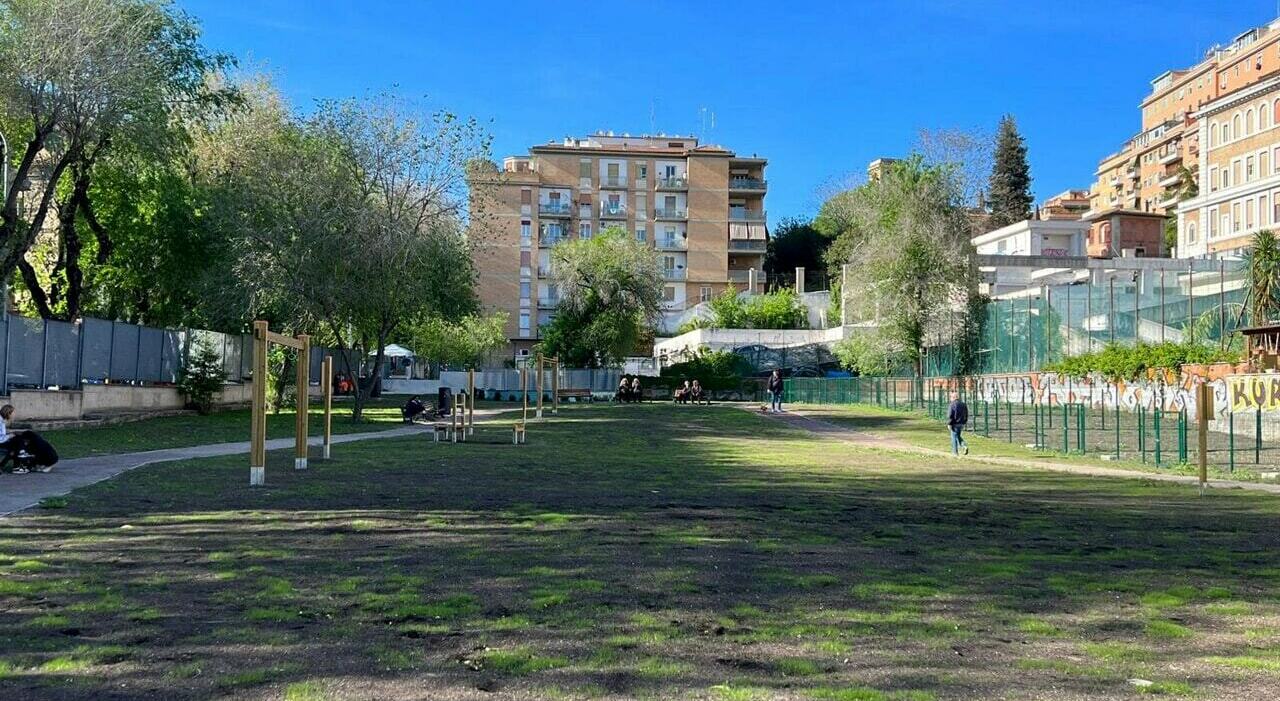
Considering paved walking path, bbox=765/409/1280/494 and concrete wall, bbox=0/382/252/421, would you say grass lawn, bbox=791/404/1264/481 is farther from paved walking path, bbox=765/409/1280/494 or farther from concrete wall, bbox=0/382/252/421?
concrete wall, bbox=0/382/252/421

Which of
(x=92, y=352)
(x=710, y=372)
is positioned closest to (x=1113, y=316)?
(x=710, y=372)

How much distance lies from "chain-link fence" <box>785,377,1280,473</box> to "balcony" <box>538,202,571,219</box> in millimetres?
60211

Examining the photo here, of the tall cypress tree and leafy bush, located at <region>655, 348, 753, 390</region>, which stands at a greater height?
the tall cypress tree

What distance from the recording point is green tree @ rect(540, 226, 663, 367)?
67625 mm

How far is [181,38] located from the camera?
105ft

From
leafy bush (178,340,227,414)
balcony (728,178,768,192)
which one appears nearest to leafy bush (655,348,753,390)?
leafy bush (178,340,227,414)

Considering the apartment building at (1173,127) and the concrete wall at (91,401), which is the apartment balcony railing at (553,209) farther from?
the concrete wall at (91,401)

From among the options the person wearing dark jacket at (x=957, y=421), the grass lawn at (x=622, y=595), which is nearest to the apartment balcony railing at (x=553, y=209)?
the person wearing dark jacket at (x=957, y=421)

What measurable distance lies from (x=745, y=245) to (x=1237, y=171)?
→ 46105mm

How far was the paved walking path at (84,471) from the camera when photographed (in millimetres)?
12812

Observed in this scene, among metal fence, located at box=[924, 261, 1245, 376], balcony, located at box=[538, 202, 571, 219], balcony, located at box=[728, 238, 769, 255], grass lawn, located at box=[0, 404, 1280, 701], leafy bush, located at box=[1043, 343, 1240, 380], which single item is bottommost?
grass lawn, located at box=[0, 404, 1280, 701]

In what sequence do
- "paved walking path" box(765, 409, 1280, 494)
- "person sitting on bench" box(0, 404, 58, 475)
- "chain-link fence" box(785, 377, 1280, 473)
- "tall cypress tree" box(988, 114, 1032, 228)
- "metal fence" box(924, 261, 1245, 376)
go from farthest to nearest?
"tall cypress tree" box(988, 114, 1032, 228)
"metal fence" box(924, 261, 1245, 376)
"chain-link fence" box(785, 377, 1280, 473)
"paved walking path" box(765, 409, 1280, 494)
"person sitting on bench" box(0, 404, 58, 475)

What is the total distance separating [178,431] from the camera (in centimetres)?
2772

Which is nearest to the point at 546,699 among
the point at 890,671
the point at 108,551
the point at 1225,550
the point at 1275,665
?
the point at 890,671
